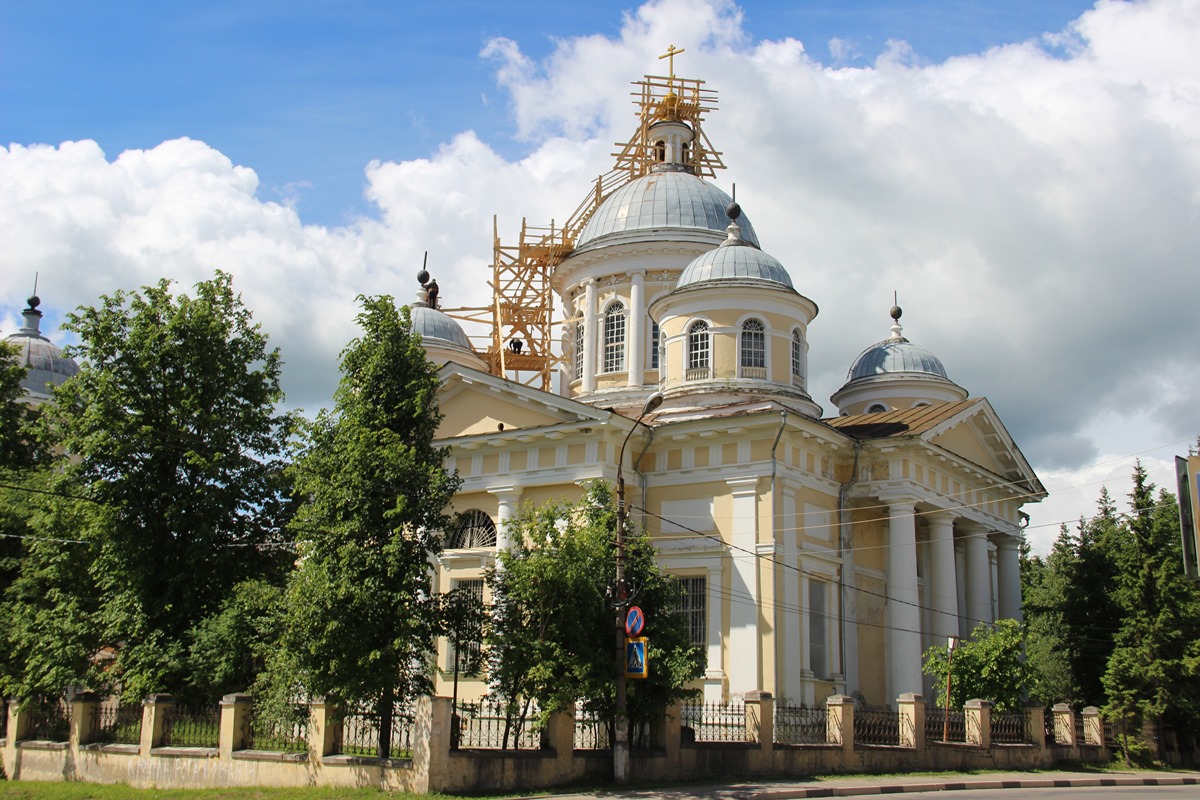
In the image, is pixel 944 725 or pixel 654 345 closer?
pixel 944 725

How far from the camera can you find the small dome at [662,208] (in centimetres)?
3759

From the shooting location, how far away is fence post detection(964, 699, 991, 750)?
25.4 meters

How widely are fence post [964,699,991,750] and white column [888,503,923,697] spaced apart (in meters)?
3.10

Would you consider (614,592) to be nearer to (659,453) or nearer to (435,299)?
(659,453)

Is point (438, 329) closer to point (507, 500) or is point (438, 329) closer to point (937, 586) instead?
point (507, 500)

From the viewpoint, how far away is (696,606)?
27.5 meters

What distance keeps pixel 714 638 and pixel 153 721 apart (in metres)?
11.8

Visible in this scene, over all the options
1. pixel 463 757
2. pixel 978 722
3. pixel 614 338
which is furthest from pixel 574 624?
pixel 614 338

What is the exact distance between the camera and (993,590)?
4084 centimetres

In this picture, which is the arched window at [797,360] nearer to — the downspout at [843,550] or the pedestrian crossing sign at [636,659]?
the downspout at [843,550]

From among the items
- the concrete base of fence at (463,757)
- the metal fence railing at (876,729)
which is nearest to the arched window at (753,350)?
the metal fence railing at (876,729)

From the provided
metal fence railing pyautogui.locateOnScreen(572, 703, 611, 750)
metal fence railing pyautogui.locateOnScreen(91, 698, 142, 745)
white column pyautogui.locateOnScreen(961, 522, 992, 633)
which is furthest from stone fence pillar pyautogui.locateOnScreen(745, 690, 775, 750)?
white column pyautogui.locateOnScreen(961, 522, 992, 633)

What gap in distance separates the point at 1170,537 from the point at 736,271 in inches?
536

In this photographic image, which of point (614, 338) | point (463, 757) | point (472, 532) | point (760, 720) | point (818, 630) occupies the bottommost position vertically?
point (463, 757)
